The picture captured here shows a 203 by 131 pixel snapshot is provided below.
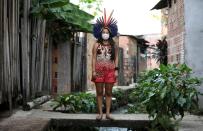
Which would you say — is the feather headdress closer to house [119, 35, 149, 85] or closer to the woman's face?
the woman's face

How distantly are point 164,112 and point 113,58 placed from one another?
4.34 ft

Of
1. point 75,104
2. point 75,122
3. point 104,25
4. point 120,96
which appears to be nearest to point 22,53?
point 75,104

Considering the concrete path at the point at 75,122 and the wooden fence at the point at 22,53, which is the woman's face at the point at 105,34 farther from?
the wooden fence at the point at 22,53

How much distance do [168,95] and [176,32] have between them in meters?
5.57

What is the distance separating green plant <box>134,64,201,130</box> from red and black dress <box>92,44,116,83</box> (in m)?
0.64

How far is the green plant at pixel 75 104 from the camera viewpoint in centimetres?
994

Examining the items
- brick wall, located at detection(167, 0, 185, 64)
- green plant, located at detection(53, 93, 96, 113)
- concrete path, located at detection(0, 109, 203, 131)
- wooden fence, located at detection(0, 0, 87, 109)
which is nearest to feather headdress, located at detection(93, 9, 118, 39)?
concrete path, located at detection(0, 109, 203, 131)

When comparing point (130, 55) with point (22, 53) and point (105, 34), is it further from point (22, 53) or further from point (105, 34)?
point (105, 34)

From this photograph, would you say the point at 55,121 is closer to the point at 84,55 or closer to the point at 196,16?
the point at 196,16

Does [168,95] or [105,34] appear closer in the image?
[168,95]

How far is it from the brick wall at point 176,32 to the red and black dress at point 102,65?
4172mm

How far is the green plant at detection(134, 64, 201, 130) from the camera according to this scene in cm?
678

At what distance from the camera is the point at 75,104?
10102mm

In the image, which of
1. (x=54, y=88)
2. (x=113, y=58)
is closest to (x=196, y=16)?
(x=113, y=58)
